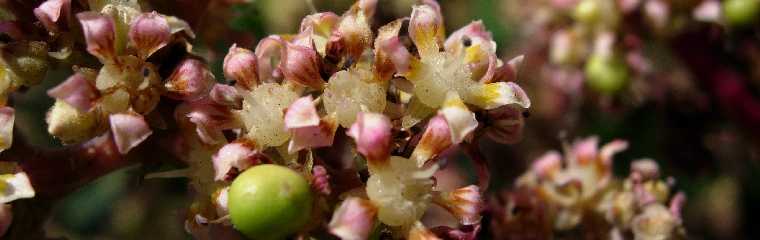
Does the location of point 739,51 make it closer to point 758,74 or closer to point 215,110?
point 758,74

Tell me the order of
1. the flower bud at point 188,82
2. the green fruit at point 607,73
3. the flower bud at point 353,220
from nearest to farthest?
the flower bud at point 353,220 < the flower bud at point 188,82 < the green fruit at point 607,73

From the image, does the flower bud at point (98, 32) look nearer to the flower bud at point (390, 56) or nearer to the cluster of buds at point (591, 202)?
the flower bud at point (390, 56)

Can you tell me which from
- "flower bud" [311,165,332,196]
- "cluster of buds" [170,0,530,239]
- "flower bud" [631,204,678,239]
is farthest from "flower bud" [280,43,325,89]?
"flower bud" [631,204,678,239]

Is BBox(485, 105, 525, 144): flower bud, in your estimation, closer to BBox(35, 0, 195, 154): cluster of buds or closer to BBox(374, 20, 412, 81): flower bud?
BBox(374, 20, 412, 81): flower bud

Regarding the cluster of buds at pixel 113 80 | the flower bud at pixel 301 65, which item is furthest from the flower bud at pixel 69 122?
the flower bud at pixel 301 65

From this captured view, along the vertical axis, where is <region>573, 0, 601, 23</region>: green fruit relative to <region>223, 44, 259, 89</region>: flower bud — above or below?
above

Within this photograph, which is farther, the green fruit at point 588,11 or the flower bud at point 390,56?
the green fruit at point 588,11

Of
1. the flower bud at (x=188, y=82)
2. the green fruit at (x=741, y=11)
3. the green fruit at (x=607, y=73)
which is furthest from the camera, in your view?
the green fruit at (x=607, y=73)

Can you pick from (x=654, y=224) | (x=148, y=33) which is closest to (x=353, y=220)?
(x=148, y=33)
